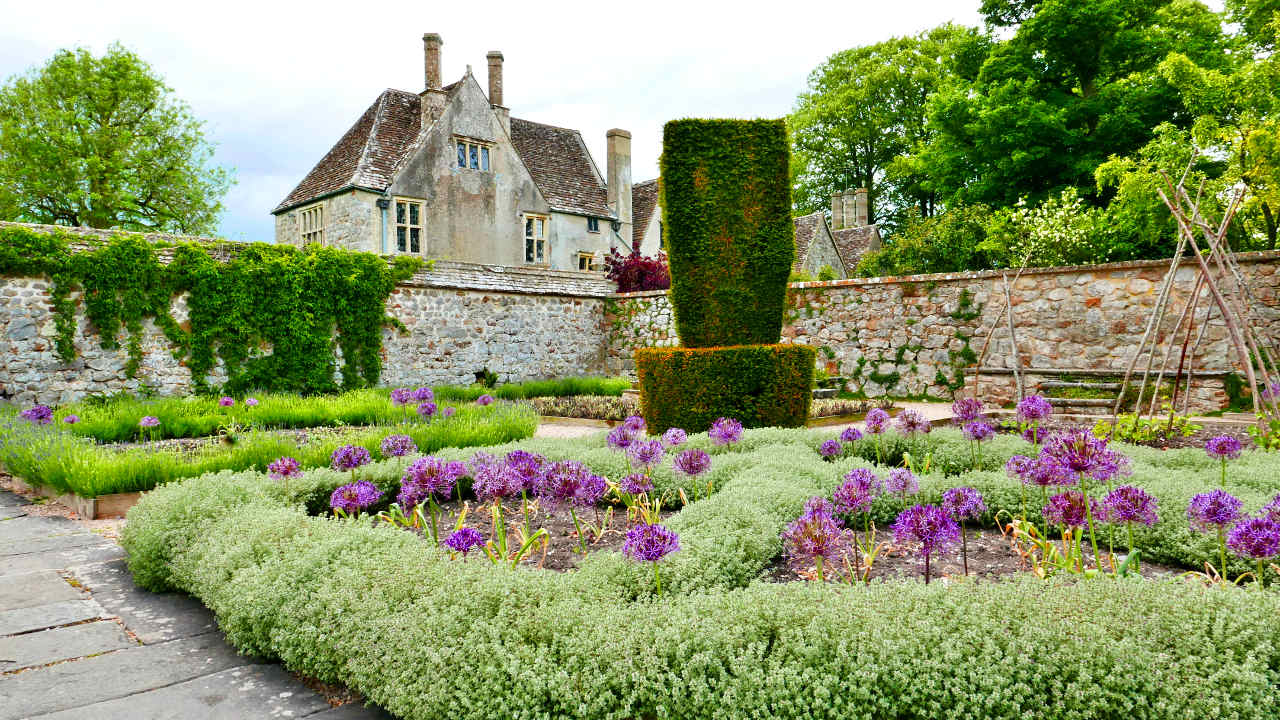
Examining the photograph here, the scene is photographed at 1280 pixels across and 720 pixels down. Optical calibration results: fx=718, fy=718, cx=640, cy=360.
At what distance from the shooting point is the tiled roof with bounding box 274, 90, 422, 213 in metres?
20.7

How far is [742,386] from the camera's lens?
7.10 metres

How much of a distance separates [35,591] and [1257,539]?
4.95 meters

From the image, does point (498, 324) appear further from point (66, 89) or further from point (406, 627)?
point (66, 89)

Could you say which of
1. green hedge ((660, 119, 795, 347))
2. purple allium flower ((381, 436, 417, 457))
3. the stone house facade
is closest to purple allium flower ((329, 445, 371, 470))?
purple allium flower ((381, 436, 417, 457))

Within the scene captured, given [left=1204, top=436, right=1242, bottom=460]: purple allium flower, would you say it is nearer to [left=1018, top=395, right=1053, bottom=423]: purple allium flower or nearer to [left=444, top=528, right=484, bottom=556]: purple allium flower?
[left=1018, top=395, right=1053, bottom=423]: purple allium flower

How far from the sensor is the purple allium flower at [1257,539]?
7.20ft

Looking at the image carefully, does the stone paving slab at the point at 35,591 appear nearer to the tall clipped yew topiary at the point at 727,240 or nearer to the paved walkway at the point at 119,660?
the paved walkway at the point at 119,660

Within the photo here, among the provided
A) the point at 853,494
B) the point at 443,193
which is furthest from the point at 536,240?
the point at 853,494

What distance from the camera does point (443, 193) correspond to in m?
21.5

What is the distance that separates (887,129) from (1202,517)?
31.4 meters

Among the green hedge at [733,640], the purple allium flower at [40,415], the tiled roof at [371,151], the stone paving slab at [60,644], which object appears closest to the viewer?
the green hedge at [733,640]

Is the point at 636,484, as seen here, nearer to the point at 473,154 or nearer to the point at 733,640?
the point at 733,640

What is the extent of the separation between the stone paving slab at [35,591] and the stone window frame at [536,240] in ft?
67.2

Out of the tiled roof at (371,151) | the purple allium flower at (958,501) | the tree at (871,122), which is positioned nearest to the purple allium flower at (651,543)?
the purple allium flower at (958,501)
